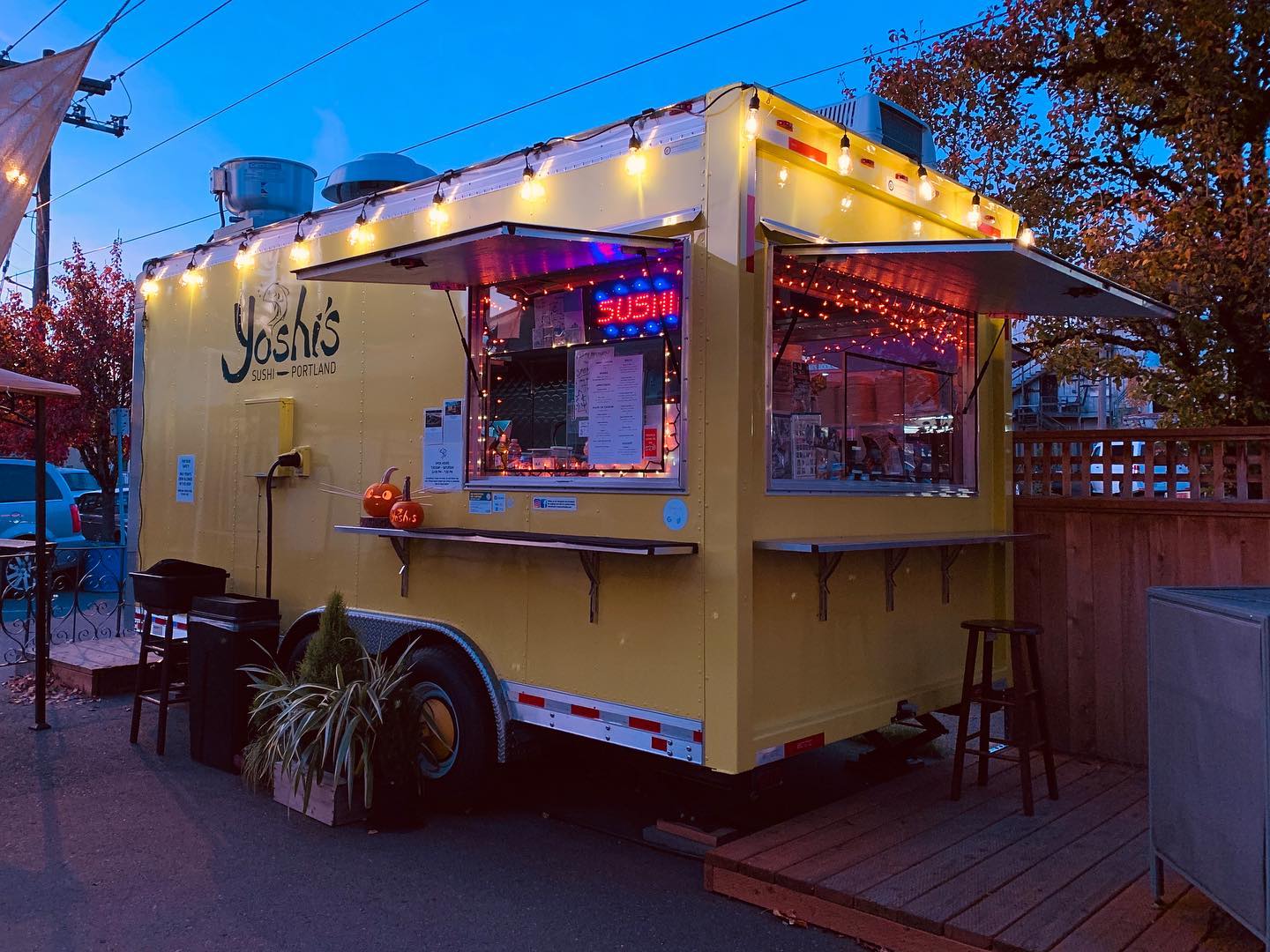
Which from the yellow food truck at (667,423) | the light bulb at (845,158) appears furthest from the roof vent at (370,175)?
the light bulb at (845,158)

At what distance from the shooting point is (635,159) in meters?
4.46

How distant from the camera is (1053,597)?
588 centimetres

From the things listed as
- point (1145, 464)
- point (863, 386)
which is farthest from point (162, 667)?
point (1145, 464)

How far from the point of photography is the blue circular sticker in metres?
4.18

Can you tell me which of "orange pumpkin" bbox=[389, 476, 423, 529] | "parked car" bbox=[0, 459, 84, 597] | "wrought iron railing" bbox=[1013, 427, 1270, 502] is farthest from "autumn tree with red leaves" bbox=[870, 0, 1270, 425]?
"parked car" bbox=[0, 459, 84, 597]

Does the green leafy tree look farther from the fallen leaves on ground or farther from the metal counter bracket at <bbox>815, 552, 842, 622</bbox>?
the fallen leaves on ground

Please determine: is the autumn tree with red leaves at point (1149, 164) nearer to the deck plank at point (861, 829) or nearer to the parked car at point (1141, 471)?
the parked car at point (1141, 471)

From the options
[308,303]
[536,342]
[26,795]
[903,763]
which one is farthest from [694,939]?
[308,303]

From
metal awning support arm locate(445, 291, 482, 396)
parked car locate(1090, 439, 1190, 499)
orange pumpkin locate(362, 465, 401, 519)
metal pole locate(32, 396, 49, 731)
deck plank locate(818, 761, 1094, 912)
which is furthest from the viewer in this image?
metal pole locate(32, 396, 49, 731)

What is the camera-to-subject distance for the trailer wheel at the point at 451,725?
195 inches

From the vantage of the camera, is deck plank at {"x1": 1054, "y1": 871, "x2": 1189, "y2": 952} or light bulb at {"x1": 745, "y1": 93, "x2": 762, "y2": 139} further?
light bulb at {"x1": 745, "y1": 93, "x2": 762, "y2": 139}

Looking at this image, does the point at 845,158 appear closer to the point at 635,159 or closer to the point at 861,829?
the point at 635,159

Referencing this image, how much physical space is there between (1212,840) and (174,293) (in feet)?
23.2

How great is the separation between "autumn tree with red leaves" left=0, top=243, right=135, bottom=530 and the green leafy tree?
38.3 feet
